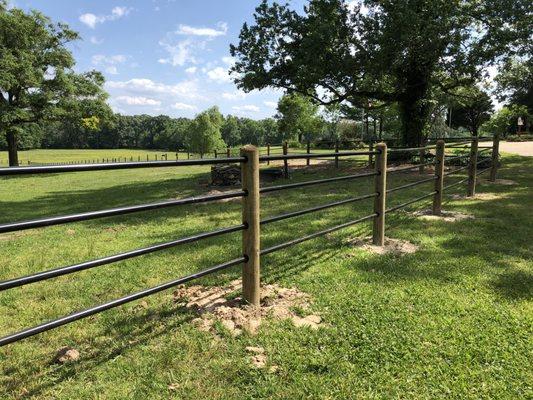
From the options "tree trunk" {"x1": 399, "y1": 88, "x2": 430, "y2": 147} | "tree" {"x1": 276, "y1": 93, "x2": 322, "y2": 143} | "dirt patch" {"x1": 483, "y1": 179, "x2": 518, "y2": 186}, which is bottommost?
"dirt patch" {"x1": 483, "y1": 179, "x2": 518, "y2": 186}

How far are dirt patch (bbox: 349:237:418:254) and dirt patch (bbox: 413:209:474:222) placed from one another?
62.2 inches

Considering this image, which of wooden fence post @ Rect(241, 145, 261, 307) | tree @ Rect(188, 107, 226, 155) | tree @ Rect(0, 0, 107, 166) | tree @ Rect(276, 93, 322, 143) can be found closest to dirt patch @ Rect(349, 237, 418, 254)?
wooden fence post @ Rect(241, 145, 261, 307)

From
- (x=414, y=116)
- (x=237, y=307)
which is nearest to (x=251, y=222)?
(x=237, y=307)

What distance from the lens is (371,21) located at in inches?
584

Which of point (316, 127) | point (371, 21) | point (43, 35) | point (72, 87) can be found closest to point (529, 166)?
point (371, 21)

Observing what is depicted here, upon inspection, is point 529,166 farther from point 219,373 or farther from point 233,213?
point 219,373

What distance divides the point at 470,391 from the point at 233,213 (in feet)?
20.4

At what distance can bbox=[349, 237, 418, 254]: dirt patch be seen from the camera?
5.04m

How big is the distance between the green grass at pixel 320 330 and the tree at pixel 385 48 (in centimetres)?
939

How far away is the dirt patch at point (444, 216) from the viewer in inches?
264

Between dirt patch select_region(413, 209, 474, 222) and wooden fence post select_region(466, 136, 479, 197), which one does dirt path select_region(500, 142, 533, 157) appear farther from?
dirt patch select_region(413, 209, 474, 222)

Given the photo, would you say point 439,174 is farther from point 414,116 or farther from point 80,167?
point 414,116

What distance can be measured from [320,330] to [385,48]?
12449 millimetres

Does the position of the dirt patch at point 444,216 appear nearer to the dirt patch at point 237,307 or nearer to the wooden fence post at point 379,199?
the wooden fence post at point 379,199
